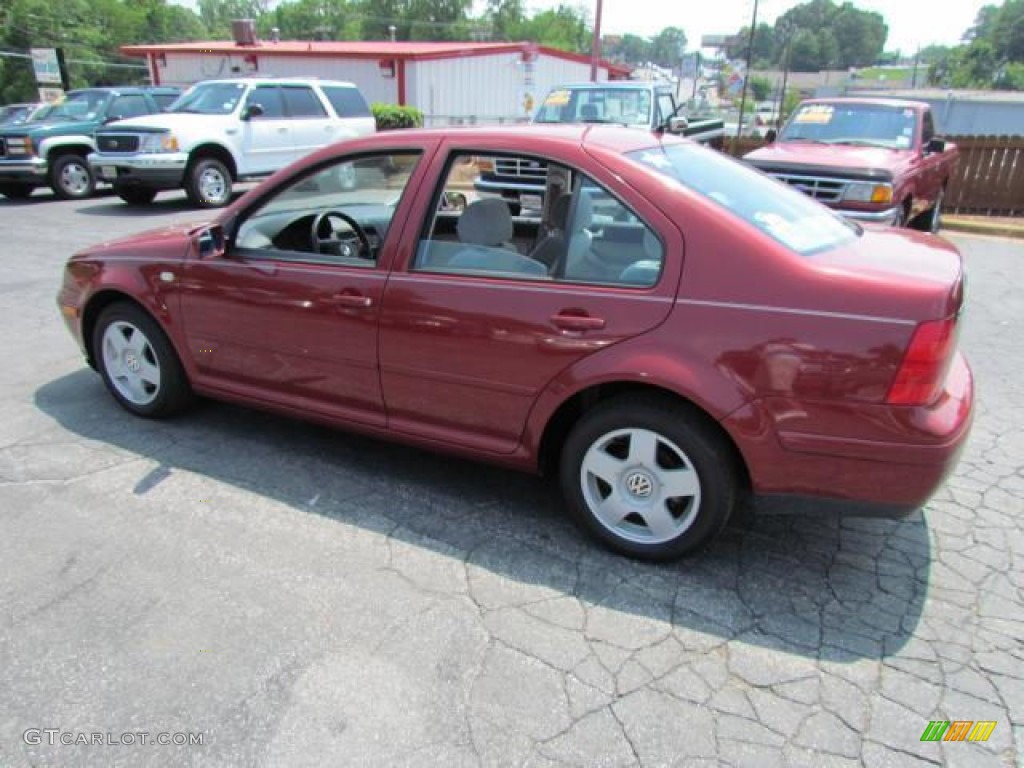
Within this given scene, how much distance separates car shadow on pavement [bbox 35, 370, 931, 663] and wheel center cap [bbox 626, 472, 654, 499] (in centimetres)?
30

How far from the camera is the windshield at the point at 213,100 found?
491 inches

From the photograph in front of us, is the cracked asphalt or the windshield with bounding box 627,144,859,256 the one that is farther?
the windshield with bounding box 627,144,859,256

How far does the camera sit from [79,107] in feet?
46.0

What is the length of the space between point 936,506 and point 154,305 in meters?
4.04

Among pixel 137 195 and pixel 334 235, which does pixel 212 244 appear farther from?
pixel 137 195

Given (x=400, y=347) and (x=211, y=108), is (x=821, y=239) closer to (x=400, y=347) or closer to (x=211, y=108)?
(x=400, y=347)

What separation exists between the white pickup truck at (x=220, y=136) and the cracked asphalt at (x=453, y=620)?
30.0 ft

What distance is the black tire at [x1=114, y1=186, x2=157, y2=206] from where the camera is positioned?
12570 millimetres

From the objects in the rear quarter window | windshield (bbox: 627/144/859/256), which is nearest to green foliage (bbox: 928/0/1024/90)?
the rear quarter window

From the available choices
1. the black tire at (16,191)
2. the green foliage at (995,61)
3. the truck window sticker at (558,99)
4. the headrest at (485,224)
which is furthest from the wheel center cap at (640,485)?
the green foliage at (995,61)

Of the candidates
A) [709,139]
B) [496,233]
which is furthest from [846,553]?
[709,139]

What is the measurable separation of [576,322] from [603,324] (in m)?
0.11

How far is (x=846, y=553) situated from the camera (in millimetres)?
3098

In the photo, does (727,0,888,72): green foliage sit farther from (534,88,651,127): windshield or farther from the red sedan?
the red sedan
